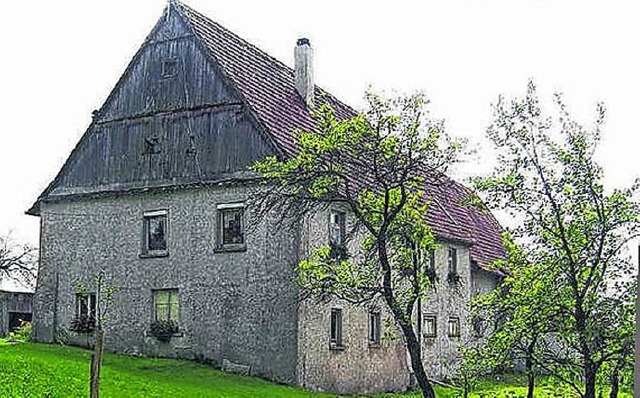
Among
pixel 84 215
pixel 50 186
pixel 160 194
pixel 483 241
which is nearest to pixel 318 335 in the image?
pixel 160 194

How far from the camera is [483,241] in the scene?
136ft

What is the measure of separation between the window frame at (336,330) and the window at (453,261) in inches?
333

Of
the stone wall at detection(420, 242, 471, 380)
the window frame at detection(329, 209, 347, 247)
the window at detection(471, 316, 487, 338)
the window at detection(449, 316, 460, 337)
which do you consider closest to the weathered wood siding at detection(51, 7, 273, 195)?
the window frame at detection(329, 209, 347, 247)

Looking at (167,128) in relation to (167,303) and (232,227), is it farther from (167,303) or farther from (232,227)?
(167,303)

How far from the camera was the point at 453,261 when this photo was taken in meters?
35.4

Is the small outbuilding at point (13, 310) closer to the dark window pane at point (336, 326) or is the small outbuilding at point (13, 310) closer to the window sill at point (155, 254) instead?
the window sill at point (155, 254)

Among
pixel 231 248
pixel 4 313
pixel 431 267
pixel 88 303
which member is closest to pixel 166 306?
pixel 231 248

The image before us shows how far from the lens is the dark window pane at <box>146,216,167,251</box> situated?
1126 inches

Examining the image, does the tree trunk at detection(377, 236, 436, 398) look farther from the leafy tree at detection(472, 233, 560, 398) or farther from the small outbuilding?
the small outbuilding

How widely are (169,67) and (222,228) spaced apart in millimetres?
5323

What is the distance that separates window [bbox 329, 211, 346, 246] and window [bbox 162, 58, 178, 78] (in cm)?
634

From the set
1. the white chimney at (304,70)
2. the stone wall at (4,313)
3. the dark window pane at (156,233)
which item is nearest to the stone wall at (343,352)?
the dark window pane at (156,233)

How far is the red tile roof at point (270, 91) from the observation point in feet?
90.3

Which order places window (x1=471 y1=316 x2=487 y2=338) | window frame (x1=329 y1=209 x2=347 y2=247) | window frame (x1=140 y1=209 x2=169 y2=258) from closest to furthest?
window (x1=471 y1=316 x2=487 y2=338) < window frame (x1=329 y1=209 x2=347 y2=247) < window frame (x1=140 y1=209 x2=169 y2=258)
